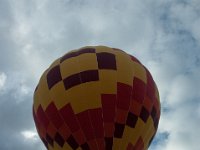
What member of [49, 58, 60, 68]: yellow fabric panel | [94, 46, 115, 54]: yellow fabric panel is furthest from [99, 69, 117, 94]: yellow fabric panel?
[49, 58, 60, 68]: yellow fabric panel

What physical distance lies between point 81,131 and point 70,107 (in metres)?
1.15

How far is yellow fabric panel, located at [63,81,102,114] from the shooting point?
2186 cm

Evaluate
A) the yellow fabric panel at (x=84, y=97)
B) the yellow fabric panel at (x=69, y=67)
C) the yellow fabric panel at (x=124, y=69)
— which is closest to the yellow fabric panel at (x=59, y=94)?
the yellow fabric panel at (x=84, y=97)

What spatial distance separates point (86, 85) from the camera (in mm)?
22219

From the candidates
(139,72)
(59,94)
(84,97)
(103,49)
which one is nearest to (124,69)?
(139,72)

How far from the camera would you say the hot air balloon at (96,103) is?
21.7m

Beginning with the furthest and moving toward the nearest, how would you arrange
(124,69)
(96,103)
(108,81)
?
(124,69)
(108,81)
(96,103)

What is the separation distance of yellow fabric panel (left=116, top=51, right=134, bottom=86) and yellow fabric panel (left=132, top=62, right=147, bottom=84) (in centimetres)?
22

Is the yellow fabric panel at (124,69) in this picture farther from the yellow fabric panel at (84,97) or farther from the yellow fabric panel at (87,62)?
the yellow fabric panel at (84,97)

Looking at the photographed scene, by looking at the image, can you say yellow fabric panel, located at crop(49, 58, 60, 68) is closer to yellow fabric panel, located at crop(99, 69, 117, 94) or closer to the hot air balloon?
the hot air balloon

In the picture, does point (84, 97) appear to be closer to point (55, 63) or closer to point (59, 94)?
point (59, 94)

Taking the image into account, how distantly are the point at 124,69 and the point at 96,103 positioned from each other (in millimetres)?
2258

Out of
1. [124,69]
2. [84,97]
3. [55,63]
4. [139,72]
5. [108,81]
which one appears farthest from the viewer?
[55,63]

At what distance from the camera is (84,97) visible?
21953 millimetres
